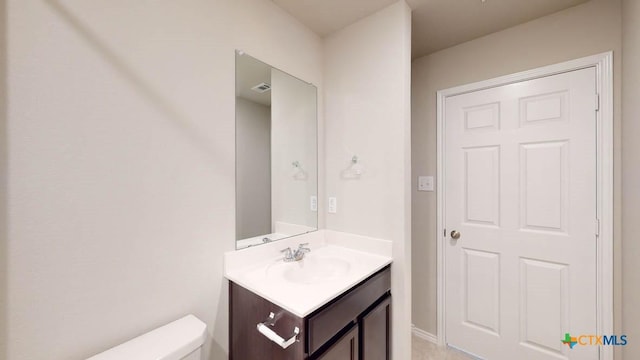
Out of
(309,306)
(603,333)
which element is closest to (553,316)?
(603,333)

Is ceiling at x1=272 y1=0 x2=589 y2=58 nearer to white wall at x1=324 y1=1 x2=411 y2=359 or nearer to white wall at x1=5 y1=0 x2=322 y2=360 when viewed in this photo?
white wall at x1=324 y1=1 x2=411 y2=359

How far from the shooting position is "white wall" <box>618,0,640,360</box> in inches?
46.6

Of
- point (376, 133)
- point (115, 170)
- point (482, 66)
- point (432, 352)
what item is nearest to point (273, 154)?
point (376, 133)

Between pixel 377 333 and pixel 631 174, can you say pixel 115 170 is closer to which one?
pixel 377 333

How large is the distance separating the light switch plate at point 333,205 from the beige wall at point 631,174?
5.24 ft

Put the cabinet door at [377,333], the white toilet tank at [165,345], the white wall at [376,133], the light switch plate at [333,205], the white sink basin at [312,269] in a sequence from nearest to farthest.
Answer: the white toilet tank at [165,345] < the cabinet door at [377,333] < the white sink basin at [312,269] < the white wall at [376,133] < the light switch plate at [333,205]

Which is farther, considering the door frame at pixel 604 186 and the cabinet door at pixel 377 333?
the door frame at pixel 604 186

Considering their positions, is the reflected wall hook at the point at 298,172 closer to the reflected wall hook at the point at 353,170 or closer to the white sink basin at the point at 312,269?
the reflected wall hook at the point at 353,170

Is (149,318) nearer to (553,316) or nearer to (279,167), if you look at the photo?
(279,167)

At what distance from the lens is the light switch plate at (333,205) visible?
5.66ft

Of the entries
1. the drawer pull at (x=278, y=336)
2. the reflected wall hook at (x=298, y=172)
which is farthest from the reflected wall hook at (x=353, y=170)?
the drawer pull at (x=278, y=336)

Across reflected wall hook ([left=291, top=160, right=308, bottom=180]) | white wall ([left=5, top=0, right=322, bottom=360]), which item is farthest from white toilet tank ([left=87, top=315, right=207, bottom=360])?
reflected wall hook ([left=291, top=160, right=308, bottom=180])

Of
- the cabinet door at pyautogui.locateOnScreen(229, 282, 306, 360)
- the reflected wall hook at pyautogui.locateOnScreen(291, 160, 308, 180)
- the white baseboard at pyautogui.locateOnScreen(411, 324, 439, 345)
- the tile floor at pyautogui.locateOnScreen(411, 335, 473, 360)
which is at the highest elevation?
the reflected wall hook at pyautogui.locateOnScreen(291, 160, 308, 180)

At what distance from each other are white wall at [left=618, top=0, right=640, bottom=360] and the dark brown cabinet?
1.27m
